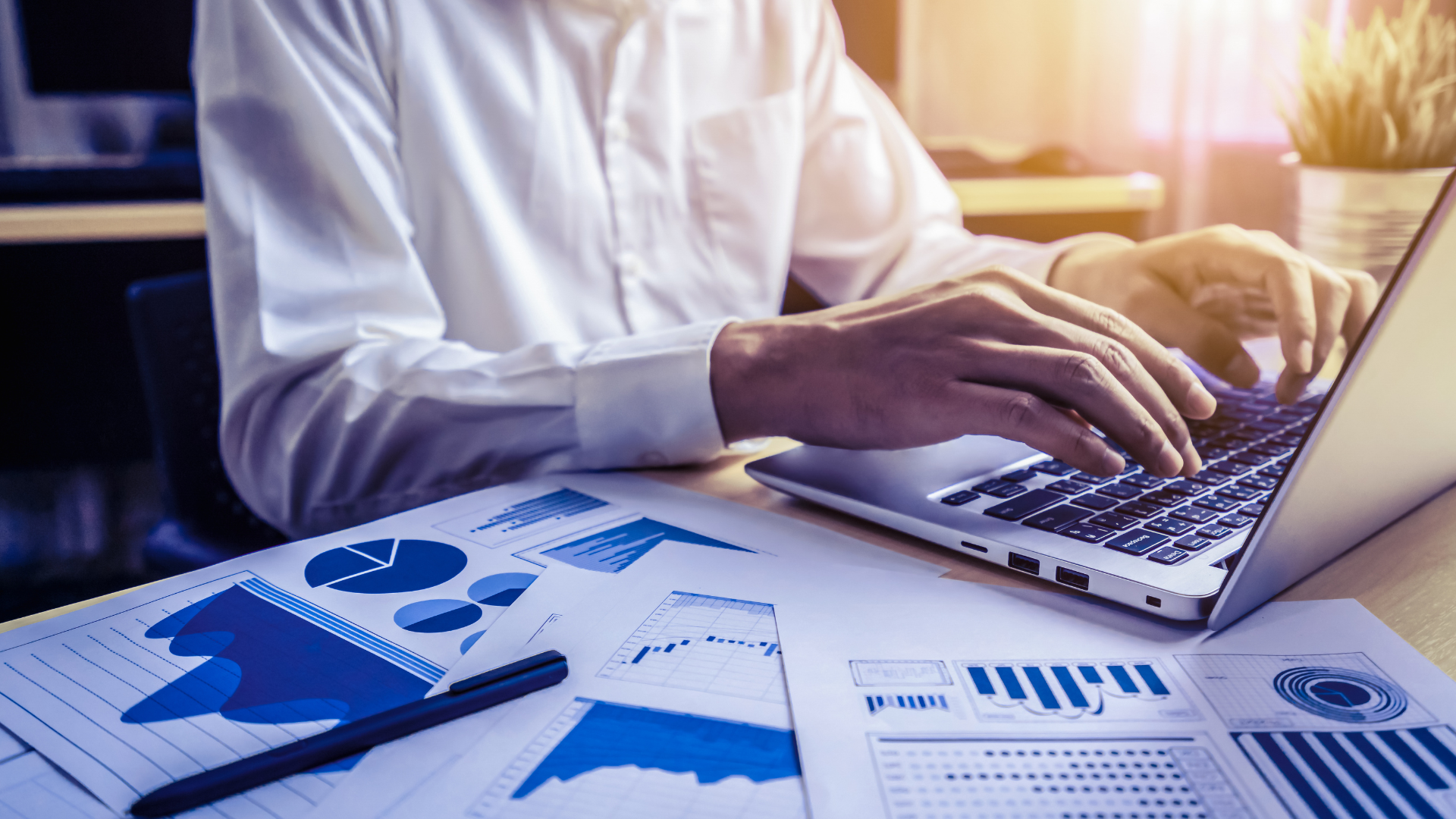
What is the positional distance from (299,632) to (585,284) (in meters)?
0.48

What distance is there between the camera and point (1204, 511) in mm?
395

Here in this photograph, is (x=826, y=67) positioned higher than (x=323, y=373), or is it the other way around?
(x=826, y=67)

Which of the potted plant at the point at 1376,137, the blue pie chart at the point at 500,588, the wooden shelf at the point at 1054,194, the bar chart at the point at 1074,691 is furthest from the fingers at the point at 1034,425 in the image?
the wooden shelf at the point at 1054,194

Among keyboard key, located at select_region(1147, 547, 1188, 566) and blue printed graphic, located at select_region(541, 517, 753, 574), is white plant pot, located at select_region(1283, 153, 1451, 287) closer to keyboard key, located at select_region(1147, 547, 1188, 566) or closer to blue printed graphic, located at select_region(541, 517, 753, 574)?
keyboard key, located at select_region(1147, 547, 1188, 566)

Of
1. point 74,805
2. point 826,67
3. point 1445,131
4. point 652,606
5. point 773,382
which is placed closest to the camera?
point 74,805

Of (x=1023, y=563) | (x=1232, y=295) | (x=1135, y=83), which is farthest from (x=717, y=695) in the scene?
(x=1135, y=83)

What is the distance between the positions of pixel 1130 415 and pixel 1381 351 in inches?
4.4

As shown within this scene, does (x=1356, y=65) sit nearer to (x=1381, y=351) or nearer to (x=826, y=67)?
(x=826, y=67)

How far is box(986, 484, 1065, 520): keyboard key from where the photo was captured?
40cm

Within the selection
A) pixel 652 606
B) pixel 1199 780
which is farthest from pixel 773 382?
pixel 1199 780

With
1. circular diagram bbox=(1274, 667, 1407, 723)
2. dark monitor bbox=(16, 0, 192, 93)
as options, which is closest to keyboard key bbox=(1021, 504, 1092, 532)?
circular diagram bbox=(1274, 667, 1407, 723)

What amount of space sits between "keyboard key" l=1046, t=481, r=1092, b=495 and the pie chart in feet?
0.88

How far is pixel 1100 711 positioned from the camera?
277mm

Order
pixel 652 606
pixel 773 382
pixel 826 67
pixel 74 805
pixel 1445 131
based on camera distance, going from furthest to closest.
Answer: pixel 826 67, pixel 1445 131, pixel 773 382, pixel 652 606, pixel 74 805
